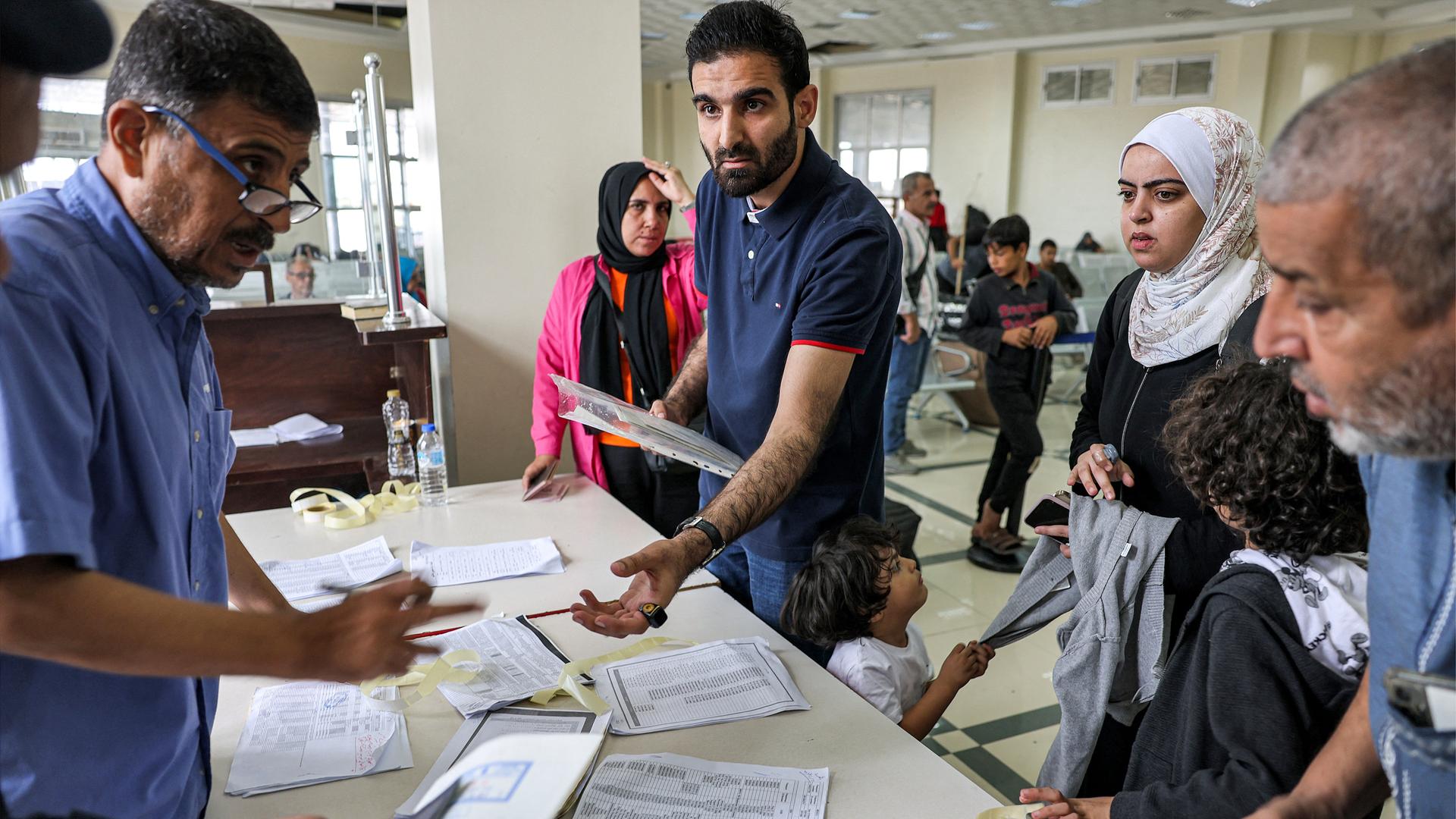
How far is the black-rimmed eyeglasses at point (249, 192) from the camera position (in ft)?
3.09

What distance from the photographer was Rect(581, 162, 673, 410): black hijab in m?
2.75

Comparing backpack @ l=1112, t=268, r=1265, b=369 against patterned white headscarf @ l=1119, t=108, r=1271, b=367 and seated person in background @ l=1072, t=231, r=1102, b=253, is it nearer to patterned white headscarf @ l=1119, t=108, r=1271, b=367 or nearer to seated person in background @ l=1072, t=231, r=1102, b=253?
patterned white headscarf @ l=1119, t=108, r=1271, b=367

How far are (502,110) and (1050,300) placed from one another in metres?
2.74

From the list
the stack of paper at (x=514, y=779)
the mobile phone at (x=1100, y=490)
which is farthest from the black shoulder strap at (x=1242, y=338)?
the stack of paper at (x=514, y=779)

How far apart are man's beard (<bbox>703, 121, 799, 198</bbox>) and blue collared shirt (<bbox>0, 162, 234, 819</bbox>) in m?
0.93

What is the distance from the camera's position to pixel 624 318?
2.76 metres

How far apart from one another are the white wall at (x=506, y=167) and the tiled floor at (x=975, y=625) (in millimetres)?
1577

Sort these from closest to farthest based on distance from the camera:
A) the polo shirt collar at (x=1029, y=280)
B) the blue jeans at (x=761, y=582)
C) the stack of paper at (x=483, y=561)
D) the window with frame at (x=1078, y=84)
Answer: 1. the blue jeans at (x=761, y=582)
2. the stack of paper at (x=483, y=561)
3. the polo shirt collar at (x=1029, y=280)
4. the window with frame at (x=1078, y=84)

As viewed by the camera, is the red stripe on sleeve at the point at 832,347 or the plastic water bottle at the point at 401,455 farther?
the plastic water bottle at the point at 401,455

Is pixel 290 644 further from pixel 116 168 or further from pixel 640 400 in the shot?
pixel 640 400

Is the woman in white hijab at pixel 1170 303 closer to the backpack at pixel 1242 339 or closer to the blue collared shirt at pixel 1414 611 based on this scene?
the backpack at pixel 1242 339

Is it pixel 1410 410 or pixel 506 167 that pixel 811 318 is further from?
pixel 506 167

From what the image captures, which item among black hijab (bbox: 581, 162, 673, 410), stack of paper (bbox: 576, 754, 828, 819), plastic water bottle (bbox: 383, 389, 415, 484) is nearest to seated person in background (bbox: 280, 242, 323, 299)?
plastic water bottle (bbox: 383, 389, 415, 484)

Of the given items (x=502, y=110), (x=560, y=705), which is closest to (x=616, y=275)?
(x=502, y=110)
